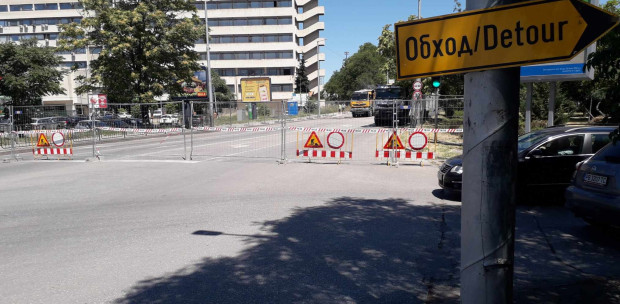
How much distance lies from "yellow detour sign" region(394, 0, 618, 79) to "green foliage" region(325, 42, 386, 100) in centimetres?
9211

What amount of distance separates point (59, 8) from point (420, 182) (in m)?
80.3

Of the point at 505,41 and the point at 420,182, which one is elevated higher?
the point at 505,41

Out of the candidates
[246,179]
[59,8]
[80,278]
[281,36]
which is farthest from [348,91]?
[80,278]

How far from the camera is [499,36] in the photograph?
2.21 meters

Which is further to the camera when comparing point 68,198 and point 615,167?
point 68,198

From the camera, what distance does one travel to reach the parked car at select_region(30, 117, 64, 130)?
18328 mm

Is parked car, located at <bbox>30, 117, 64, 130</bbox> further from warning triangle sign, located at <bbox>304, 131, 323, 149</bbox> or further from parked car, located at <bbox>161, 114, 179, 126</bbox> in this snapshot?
warning triangle sign, located at <bbox>304, 131, 323, 149</bbox>

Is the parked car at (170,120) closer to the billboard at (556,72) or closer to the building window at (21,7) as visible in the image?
the billboard at (556,72)

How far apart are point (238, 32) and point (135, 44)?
39.4 metres

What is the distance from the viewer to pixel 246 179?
11.2 metres

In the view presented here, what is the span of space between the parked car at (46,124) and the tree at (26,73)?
1322 cm

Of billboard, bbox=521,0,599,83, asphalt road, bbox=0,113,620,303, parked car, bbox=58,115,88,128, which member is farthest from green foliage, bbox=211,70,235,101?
asphalt road, bbox=0,113,620,303

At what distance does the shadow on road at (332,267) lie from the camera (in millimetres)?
4250

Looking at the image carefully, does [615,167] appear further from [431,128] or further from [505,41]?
[431,128]
